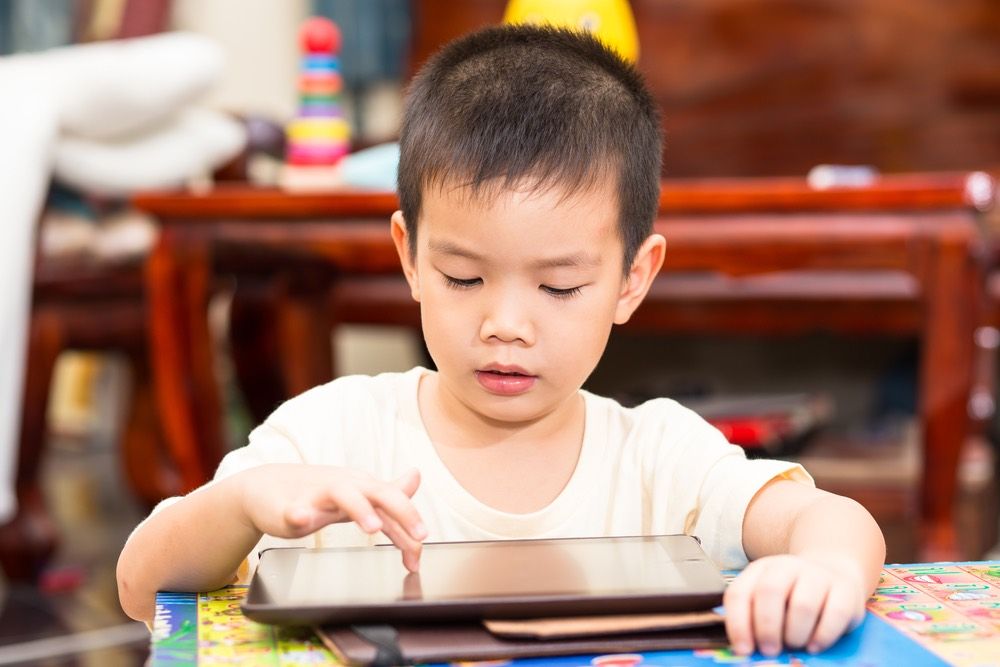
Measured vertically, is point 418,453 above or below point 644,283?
below

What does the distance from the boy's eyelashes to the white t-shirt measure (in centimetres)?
13

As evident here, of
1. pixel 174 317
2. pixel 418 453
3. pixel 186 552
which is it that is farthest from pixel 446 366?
pixel 174 317

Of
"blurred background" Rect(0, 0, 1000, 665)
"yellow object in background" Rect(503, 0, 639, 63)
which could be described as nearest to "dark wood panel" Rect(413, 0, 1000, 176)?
"blurred background" Rect(0, 0, 1000, 665)

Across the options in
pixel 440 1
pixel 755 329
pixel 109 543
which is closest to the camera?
pixel 755 329

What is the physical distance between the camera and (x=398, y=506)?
0.59 metres

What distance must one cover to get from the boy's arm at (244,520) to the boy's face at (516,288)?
0.14m

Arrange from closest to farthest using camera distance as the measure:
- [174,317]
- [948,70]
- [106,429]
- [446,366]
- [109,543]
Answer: [446,366] < [174,317] < [109,543] < [948,70] < [106,429]

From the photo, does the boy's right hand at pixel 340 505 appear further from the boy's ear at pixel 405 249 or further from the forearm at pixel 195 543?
the boy's ear at pixel 405 249

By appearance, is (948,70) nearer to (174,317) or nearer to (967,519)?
(967,519)

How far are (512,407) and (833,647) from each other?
27cm

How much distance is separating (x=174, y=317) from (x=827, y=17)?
1.54 m

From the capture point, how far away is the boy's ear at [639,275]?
82cm

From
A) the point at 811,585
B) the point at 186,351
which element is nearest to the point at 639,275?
the point at 811,585

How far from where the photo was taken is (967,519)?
206cm
